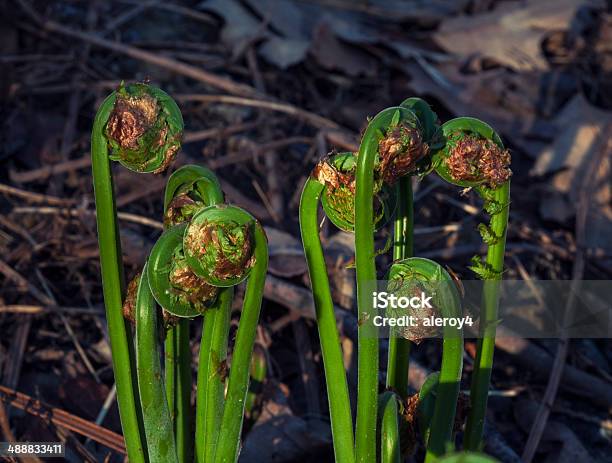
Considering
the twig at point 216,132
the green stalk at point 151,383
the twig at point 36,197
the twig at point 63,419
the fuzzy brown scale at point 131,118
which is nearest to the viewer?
the fuzzy brown scale at point 131,118

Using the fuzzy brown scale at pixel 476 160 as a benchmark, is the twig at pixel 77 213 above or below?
below

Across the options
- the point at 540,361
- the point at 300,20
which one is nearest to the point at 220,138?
the point at 300,20

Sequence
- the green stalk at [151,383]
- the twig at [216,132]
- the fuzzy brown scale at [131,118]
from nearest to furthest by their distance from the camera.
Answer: the fuzzy brown scale at [131,118] → the green stalk at [151,383] → the twig at [216,132]

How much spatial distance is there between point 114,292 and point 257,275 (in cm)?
35

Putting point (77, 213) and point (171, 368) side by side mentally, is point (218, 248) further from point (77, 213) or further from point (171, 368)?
point (77, 213)

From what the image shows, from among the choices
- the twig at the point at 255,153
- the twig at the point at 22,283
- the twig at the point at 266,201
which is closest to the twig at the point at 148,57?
the twig at the point at 255,153

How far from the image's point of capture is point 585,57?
487 cm

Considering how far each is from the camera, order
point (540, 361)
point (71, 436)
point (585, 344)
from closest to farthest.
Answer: point (71, 436) → point (540, 361) → point (585, 344)

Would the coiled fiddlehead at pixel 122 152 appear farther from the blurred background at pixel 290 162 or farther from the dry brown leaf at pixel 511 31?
the dry brown leaf at pixel 511 31

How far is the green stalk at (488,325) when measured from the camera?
5.50 ft

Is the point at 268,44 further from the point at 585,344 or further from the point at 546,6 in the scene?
the point at 585,344

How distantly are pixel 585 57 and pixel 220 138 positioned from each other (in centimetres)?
231

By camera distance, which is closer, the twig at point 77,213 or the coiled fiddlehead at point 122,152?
the coiled fiddlehead at point 122,152

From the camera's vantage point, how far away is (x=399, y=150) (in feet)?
4.63
